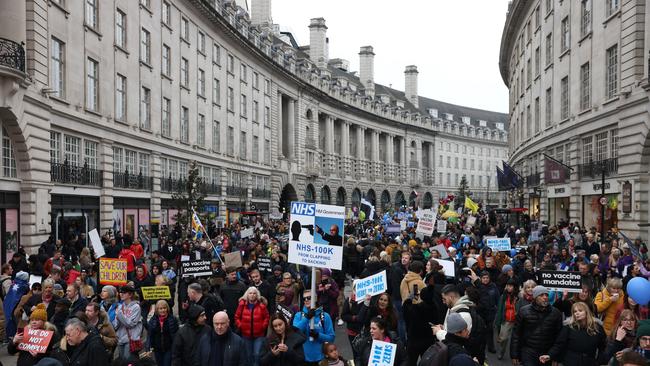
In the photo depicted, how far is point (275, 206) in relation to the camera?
60.7 m

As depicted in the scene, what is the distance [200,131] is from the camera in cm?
4422

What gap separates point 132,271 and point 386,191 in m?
80.8

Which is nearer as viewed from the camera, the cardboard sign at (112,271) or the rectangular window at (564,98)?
the cardboard sign at (112,271)

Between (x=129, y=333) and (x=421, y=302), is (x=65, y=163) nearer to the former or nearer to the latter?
(x=129, y=333)

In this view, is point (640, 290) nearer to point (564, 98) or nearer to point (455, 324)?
point (455, 324)

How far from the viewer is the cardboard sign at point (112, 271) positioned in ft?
42.5

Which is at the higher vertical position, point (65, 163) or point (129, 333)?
point (65, 163)

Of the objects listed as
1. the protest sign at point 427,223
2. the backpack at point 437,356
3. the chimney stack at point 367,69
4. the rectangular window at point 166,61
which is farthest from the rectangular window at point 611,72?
the chimney stack at point 367,69

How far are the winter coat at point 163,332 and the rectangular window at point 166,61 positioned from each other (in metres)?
30.3

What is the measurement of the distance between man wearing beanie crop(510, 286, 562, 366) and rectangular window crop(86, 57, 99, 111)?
2443cm

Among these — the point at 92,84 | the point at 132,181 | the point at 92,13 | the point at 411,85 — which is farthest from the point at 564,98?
the point at 411,85

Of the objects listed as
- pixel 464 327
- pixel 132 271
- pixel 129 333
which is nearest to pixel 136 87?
pixel 132 271

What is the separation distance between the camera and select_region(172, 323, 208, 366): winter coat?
831 cm

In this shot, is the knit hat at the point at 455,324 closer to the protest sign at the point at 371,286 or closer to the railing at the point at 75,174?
the protest sign at the point at 371,286
